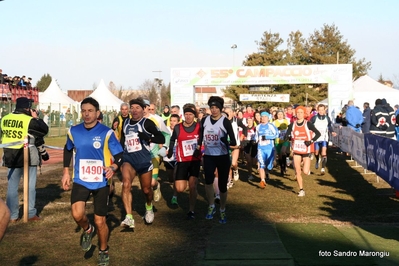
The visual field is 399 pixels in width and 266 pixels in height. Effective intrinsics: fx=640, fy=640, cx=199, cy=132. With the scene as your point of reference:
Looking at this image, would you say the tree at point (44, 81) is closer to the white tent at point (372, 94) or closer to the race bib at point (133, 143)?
the white tent at point (372, 94)

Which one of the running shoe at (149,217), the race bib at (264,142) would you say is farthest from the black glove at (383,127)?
the running shoe at (149,217)

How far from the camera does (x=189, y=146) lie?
11070mm

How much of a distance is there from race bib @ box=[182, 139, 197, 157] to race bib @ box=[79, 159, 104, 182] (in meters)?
3.47

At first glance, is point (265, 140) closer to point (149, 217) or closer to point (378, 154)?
point (378, 154)

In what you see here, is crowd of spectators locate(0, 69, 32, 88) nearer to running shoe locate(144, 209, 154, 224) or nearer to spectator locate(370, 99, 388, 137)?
spectator locate(370, 99, 388, 137)

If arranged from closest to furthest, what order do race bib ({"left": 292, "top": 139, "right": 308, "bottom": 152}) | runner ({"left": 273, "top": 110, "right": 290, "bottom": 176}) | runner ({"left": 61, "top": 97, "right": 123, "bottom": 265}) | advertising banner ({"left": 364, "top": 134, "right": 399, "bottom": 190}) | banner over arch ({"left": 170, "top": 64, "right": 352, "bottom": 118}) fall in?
runner ({"left": 61, "top": 97, "right": 123, "bottom": 265}), advertising banner ({"left": 364, "top": 134, "right": 399, "bottom": 190}), race bib ({"left": 292, "top": 139, "right": 308, "bottom": 152}), runner ({"left": 273, "top": 110, "right": 290, "bottom": 176}), banner over arch ({"left": 170, "top": 64, "right": 352, "bottom": 118})

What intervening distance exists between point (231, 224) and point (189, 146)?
1593mm

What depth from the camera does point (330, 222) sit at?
1035 centimetres

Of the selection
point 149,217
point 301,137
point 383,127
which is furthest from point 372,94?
point 149,217

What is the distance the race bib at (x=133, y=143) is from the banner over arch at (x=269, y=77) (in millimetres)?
22783

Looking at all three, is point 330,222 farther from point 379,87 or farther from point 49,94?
point 49,94

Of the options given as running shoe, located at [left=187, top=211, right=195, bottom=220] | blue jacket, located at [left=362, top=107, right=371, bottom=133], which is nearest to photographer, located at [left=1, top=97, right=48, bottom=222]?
running shoe, located at [left=187, top=211, right=195, bottom=220]

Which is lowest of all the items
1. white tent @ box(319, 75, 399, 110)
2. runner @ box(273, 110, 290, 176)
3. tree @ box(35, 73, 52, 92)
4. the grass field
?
the grass field

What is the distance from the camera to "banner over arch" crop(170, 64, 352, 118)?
31.9 meters
